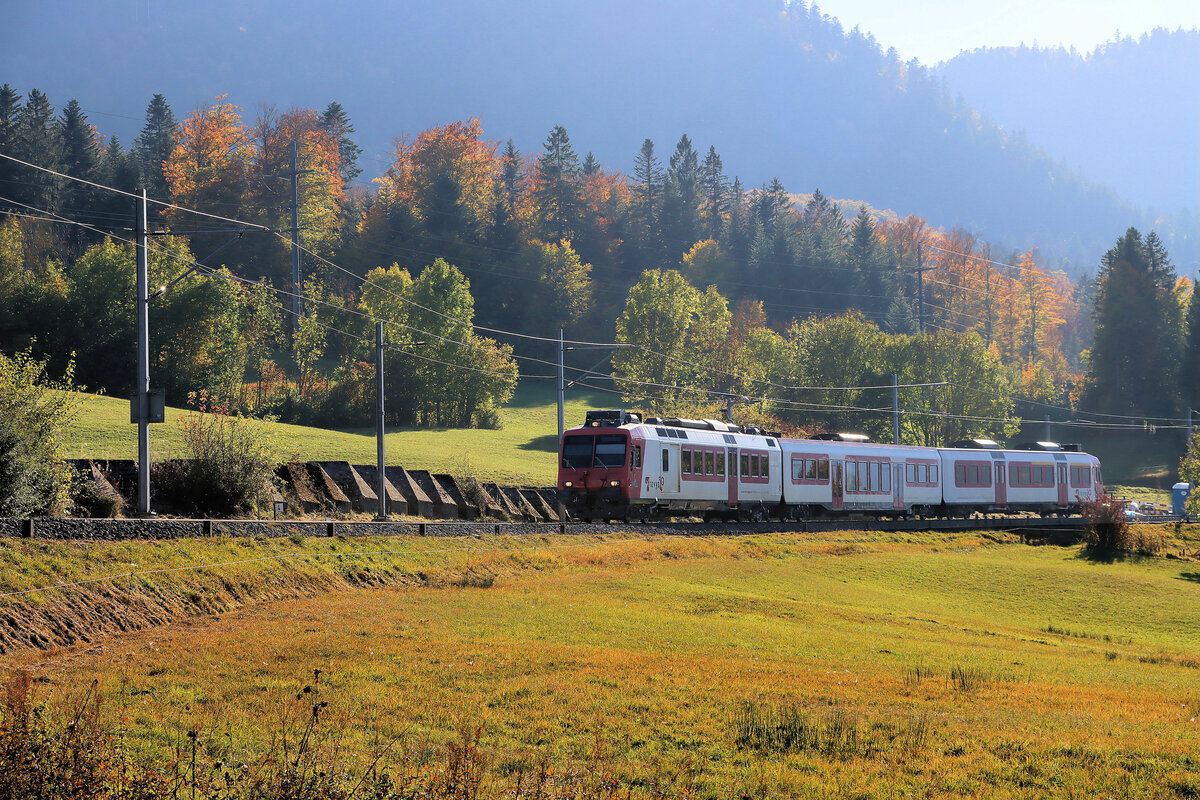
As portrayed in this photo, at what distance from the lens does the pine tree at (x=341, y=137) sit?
411 feet

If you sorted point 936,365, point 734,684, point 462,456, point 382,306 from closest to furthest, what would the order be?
point 734,684
point 462,456
point 382,306
point 936,365

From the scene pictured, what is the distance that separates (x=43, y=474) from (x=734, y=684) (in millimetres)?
15362

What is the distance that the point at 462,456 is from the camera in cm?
6084

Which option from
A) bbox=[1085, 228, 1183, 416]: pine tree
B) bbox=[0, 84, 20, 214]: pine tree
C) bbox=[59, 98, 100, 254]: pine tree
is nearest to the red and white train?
bbox=[1085, 228, 1183, 416]: pine tree

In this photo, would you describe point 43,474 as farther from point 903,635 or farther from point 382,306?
point 382,306

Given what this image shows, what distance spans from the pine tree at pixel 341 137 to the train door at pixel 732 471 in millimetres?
90313

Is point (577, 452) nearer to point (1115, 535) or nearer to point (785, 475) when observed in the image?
point (785, 475)

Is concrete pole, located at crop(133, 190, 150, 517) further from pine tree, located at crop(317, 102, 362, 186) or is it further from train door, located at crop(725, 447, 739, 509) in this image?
pine tree, located at crop(317, 102, 362, 186)

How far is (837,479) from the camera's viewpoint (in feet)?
175

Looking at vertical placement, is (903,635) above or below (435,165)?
below

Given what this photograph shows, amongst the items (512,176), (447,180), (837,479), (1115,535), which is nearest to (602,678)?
(837,479)

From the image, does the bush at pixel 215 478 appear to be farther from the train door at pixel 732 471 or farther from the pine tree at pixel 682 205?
the pine tree at pixel 682 205

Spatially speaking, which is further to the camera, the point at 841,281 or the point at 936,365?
A: the point at 841,281

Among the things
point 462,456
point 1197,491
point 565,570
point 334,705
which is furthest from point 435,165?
point 334,705
